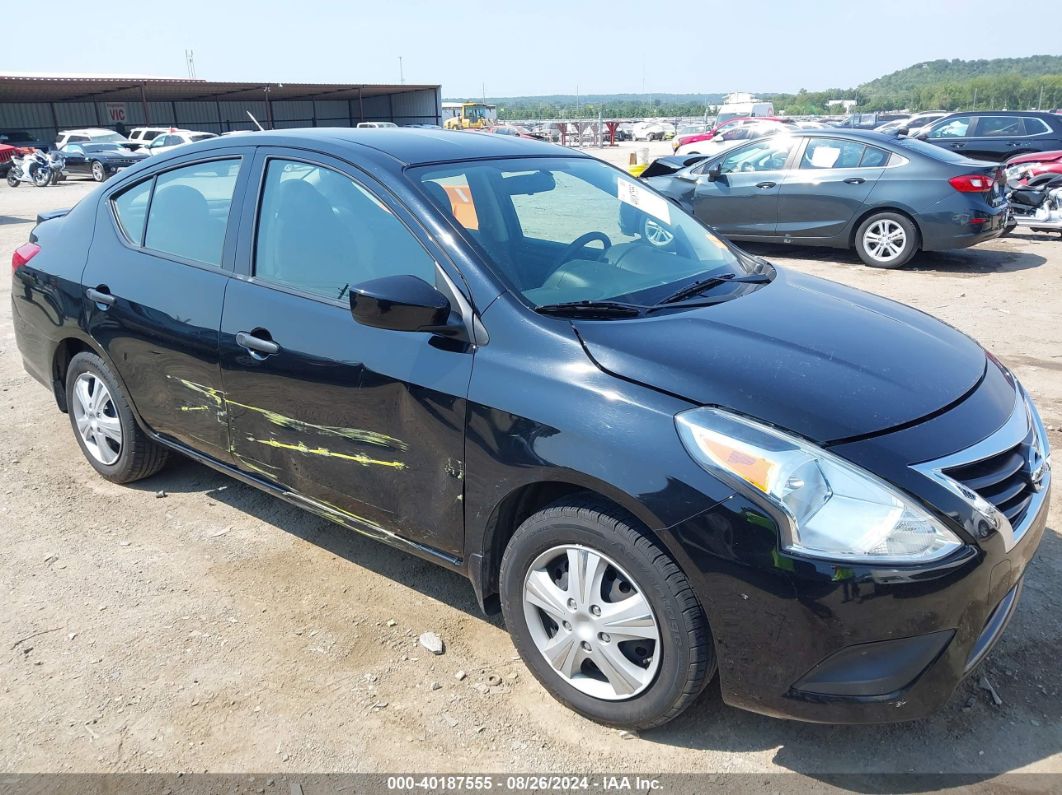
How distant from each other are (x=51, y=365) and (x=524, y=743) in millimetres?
3337

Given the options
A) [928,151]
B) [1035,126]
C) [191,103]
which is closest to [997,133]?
[1035,126]

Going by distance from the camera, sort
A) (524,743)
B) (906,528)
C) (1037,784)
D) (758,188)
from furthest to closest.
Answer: (758,188)
(524,743)
(1037,784)
(906,528)

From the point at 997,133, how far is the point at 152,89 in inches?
1617

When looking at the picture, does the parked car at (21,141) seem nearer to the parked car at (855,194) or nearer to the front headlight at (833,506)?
the parked car at (855,194)

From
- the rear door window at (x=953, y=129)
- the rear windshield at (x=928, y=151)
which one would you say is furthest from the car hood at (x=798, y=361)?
the rear door window at (x=953, y=129)

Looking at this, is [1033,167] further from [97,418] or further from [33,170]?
[33,170]

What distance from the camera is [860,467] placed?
7.14 feet

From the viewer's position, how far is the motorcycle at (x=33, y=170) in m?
25.0

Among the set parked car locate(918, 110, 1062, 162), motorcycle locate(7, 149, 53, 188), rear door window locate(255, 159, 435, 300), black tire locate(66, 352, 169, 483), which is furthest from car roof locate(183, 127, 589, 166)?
motorcycle locate(7, 149, 53, 188)

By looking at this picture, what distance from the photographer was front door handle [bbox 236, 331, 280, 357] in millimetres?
3137

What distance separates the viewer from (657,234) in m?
3.54

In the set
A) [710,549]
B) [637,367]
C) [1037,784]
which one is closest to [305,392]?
[637,367]

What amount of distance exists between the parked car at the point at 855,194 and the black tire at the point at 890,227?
0.01m

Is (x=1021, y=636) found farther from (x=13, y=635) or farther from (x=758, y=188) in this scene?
(x=758, y=188)
